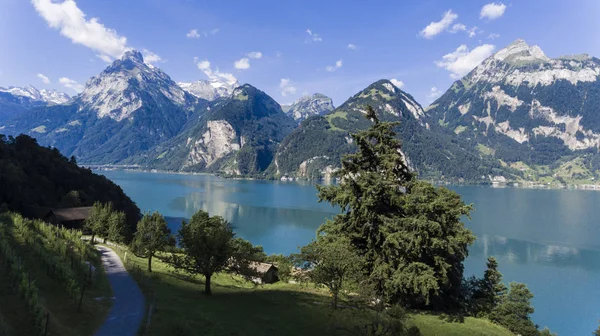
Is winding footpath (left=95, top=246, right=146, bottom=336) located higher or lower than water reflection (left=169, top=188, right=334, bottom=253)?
higher

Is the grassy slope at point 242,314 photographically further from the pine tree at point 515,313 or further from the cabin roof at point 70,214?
the cabin roof at point 70,214

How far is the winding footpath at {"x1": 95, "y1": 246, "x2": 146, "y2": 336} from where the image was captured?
1566cm

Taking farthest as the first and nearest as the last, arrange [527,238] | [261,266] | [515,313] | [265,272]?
[527,238] < [261,266] < [265,272] < [515,313]

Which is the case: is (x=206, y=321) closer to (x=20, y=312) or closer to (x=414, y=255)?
(x=20, y=312)

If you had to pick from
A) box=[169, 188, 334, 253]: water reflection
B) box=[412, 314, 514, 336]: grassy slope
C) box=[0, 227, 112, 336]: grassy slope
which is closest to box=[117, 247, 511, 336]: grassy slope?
box=[412, 314, 514, 336]: grassy slope

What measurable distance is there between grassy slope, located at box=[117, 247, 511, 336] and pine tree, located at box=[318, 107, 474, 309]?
3362 mm

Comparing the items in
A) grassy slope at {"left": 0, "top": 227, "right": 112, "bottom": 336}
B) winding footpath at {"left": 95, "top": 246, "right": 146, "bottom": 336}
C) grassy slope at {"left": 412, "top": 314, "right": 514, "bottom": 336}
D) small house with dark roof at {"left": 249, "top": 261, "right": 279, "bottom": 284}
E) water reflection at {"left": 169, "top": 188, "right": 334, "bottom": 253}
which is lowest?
water reflection at {"left": 169, "top": 188, "right": 334, "bottom": 253}

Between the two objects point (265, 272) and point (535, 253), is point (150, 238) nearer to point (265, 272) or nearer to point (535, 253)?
point (265, 272)

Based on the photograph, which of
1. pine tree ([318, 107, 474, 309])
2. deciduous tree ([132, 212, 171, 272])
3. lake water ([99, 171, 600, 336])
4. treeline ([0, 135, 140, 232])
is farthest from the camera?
treeline ([0, 135, 140, 232])

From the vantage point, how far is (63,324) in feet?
48.7

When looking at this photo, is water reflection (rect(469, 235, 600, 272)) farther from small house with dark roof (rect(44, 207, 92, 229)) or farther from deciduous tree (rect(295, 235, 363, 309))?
small house with dark roof (rect(44, 207, 92, 229))

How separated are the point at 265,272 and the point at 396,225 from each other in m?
20.6

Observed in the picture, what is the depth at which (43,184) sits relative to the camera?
75938 mm

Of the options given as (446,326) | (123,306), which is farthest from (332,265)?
(123,306)
